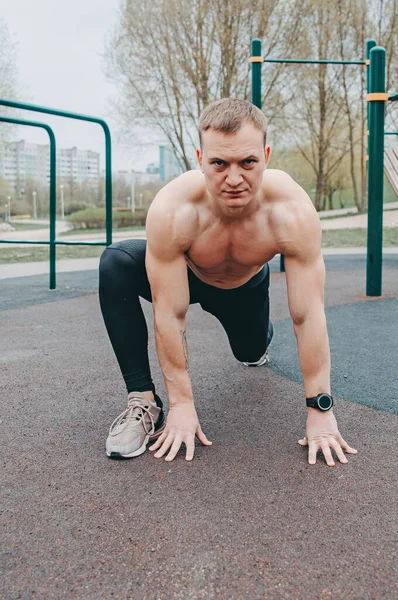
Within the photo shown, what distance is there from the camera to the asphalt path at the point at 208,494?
902mm

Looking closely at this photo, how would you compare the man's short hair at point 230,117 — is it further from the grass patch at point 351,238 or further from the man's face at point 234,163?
the grass patch at point 351,238

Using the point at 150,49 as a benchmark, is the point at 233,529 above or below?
below

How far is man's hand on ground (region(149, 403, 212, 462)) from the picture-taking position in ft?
4.50

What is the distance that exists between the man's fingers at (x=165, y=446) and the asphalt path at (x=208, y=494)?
25 millimetres

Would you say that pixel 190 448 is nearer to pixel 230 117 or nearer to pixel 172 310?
pixel 172 310

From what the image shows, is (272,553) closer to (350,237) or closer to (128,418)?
(128,418)

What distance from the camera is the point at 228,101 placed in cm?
125

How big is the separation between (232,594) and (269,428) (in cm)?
69

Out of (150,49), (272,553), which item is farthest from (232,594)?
(150,49)

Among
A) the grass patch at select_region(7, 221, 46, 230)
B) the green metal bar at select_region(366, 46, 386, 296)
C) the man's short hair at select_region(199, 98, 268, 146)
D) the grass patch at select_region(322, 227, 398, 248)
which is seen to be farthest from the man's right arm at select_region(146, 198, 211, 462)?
the grass patch at select_region(322, 227, 398, 248)

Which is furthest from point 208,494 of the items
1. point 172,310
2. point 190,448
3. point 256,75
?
point 256,75

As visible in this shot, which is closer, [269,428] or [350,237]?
[269,428]

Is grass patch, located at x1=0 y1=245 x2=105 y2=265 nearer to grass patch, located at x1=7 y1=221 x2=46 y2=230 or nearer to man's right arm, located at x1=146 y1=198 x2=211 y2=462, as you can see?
grass patch, located at x1=7 y1=221 x2=46 y2=230

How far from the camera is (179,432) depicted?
1396 millimetres
